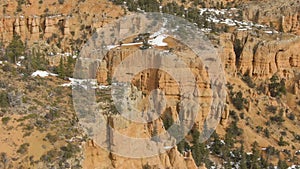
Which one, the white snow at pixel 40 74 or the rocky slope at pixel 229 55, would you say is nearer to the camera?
the white snow at pixel 40 74

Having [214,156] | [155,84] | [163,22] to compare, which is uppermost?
[163,22]

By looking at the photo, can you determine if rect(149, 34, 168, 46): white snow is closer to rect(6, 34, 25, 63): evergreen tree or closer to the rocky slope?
the rocky slope

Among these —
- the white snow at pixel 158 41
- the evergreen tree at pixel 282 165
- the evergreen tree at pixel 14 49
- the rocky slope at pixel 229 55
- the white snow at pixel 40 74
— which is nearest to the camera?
the white snow at pixel 40 74

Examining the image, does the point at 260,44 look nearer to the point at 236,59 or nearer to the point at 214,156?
the point at 236,59

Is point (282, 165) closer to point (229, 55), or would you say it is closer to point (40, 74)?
point (229, 55)

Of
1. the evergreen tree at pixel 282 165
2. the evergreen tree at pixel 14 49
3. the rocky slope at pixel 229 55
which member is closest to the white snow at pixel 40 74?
the rocky slope at pixel 229 55

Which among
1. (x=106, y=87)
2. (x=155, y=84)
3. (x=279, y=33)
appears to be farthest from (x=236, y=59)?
(x=106, y=87)

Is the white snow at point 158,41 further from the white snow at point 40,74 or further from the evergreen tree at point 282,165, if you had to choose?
the evergreen tree at point 282,165

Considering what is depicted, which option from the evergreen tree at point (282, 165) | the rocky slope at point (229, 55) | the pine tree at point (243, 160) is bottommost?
the evergreen tree at point (282, 165)

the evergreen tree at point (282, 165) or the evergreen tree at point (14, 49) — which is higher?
the evergreen tree at point (14, 49)

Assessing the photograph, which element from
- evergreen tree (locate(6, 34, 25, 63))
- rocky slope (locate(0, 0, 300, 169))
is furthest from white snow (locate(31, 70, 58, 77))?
evergreen tree (locate(6, 34, 25, 63))

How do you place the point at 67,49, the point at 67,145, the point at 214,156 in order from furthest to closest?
1. the point at 67,49
2. the point at 214,156
3. the point at 67,145
